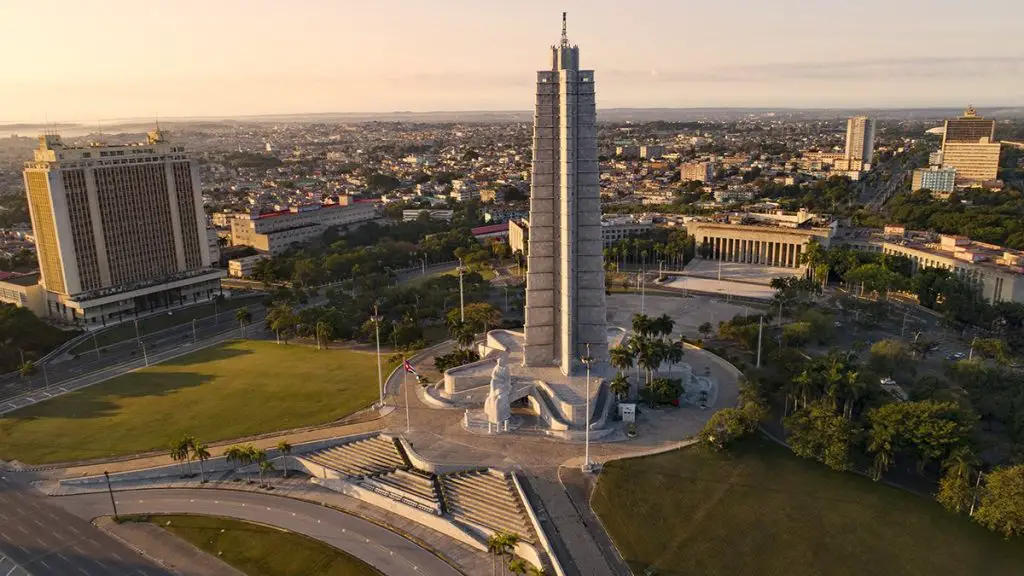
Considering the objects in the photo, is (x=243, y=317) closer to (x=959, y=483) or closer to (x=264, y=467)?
(x=264, y=467)

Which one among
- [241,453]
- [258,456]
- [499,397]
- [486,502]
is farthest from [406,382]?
[486,502]

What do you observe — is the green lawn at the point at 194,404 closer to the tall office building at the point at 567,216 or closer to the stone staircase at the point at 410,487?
the stone staircase at the point at 410,487

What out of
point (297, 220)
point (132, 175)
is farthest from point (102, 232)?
point (297, 220)

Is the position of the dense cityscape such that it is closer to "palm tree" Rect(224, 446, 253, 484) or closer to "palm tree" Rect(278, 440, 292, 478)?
"palm tree" Rect(224, 446, 253, 484)

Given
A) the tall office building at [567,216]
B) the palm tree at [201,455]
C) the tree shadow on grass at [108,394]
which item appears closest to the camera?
the palm tree at [201,455]

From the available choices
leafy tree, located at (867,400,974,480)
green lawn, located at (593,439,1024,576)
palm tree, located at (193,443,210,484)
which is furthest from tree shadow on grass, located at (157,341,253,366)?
leafy tree, located at (867,400,974,480)

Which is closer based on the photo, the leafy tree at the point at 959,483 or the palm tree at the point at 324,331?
the leafy tree at the point at 959,483

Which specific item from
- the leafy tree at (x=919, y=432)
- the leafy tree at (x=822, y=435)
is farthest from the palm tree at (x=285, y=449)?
the leafy tree at (x=919, y=432)
